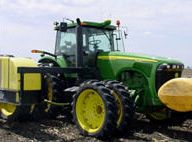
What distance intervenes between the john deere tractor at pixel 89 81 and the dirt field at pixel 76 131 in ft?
0.79

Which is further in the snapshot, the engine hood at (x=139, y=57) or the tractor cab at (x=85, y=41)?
the tractor cab at (x=85, y=41)

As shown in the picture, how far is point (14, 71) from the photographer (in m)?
10.0

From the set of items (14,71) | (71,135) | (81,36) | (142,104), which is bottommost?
(71,135)

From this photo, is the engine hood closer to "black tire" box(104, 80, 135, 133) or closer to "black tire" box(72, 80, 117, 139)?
"black tire" box(104, 80, 135, 133)

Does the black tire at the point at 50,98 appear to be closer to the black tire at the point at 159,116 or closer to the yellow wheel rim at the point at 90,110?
the yellow wheel rim at the point at 90,110

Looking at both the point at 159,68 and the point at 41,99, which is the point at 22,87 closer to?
the point at 41,99

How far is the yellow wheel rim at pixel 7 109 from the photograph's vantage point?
10.2 m

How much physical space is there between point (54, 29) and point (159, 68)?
12.0ft

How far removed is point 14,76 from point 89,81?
182 cm

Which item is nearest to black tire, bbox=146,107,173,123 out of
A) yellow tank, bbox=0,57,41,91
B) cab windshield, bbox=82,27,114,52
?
cab windshield, bbox=82,27,114,52

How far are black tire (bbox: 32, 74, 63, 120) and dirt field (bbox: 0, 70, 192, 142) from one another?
255mm

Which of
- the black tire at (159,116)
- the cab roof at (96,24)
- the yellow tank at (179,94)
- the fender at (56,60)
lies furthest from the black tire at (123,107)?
the fender at (56,60)

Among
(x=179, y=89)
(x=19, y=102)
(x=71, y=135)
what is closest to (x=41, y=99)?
(x=19, y=102)

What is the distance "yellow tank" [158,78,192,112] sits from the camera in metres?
8.15
